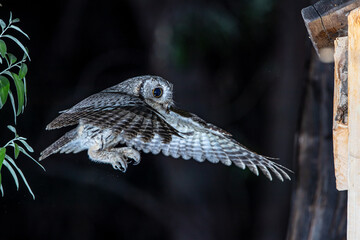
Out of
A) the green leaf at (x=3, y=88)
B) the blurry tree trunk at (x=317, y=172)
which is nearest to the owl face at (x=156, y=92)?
the green leaf at (x=3, y=88)

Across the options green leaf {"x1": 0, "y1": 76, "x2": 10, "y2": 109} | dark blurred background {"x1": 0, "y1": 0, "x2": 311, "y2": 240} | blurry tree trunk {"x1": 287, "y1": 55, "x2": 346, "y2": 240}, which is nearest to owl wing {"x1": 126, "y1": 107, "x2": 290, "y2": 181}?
green leaf {"x1": 0, "y1": 76, "x2": 10, "y2": 109}

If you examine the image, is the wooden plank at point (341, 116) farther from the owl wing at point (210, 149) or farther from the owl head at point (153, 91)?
the owl head at point (153, 91)

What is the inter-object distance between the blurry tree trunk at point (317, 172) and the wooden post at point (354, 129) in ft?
5.46

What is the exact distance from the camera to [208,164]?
495 centimetres

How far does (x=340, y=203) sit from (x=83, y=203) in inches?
94.6

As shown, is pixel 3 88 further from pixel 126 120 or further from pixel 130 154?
pixel 130 154

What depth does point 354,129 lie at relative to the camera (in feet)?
A: 5.80

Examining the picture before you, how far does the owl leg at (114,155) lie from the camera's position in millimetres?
2186

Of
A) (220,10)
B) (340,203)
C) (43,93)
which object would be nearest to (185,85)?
(220,10)

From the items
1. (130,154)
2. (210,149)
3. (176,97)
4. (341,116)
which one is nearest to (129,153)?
(130,154)

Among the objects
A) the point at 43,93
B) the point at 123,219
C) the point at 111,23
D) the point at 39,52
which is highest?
the point at 111,23

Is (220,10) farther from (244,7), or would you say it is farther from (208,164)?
(208,164)

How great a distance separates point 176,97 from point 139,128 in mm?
2313

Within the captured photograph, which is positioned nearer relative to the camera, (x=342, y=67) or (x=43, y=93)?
(x=342, y=67)
